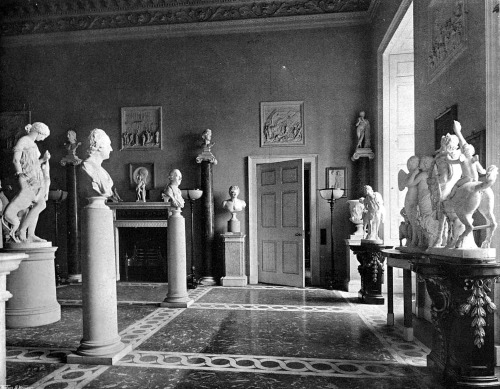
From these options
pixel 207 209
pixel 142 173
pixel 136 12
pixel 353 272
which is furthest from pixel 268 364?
pixel 136 12

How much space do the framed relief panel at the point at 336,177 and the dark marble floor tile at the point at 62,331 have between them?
4.78 metres

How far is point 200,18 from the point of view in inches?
391

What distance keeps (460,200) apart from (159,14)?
889 centimetres

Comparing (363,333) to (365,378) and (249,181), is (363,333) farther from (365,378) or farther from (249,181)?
(249,181)

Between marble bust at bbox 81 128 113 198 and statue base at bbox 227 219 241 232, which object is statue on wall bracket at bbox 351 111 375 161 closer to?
statue base at bbox 227 219 241 232

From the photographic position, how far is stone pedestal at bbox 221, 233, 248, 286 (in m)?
9.17

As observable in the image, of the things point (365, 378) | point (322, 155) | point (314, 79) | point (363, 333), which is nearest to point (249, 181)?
point (322, 155)

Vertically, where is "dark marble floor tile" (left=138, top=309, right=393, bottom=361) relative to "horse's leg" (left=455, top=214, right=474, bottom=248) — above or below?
below

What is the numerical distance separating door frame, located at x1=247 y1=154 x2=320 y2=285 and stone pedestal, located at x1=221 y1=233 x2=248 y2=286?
0.46 m

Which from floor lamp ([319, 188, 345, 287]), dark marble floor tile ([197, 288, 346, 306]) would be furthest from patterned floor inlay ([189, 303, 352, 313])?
floor lamp ([319, 188, 345, 287])

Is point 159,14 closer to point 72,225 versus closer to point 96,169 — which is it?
point 72,225

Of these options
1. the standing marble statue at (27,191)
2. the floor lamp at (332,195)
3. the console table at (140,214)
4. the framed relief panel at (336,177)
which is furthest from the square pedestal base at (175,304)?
the framed relief panel at (336,177)

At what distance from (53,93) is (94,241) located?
7.49 m

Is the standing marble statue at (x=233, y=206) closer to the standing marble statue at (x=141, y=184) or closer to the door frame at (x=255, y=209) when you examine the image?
the door frame at (x=255, y=209)
